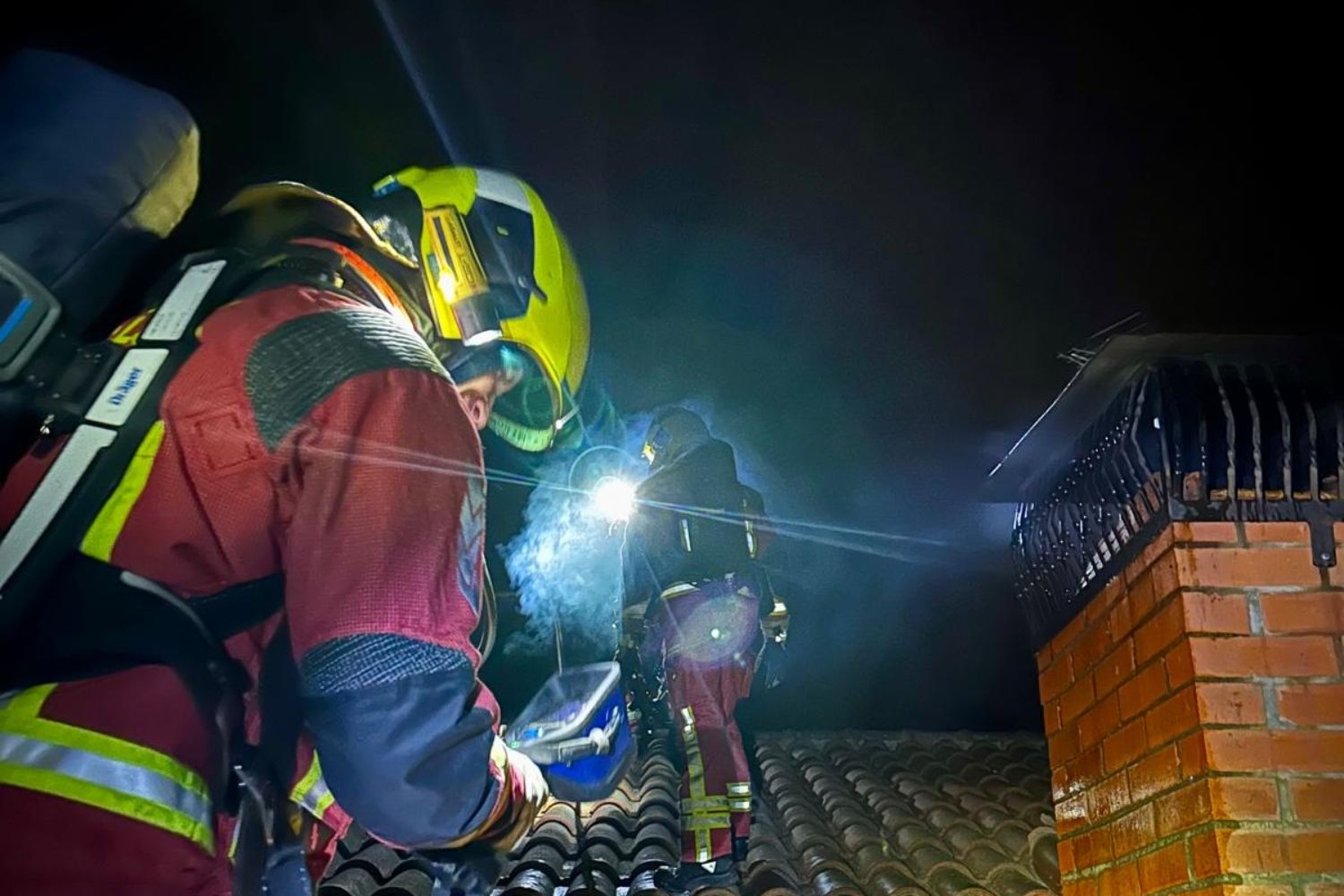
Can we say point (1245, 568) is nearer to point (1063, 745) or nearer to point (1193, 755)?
point (1193, 755)

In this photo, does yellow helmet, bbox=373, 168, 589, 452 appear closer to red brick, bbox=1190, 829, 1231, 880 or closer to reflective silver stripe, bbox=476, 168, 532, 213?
reflective silver stripe, bbox=476, 168, 532, 213

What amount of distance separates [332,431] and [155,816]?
51 cm

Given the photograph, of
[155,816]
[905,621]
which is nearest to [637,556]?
[155,816]

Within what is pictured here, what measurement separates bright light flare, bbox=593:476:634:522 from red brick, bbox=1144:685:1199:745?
3.22 metres

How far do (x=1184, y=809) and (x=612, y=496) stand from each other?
3.56 metres

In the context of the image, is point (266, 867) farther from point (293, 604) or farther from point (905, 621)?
point (905, 621)

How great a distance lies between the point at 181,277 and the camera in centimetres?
132

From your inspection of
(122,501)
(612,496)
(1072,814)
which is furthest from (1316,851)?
(612,496)

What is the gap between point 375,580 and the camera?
124 centimetres

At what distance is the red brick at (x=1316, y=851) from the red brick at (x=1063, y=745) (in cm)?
63

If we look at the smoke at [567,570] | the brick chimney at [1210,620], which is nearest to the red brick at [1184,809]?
the brick chimney at [1210,620]

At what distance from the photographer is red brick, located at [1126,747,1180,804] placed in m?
1.82

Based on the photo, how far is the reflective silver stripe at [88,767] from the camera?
1.14 meters

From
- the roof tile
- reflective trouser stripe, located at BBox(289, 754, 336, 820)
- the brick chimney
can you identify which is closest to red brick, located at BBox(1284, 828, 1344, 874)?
the brick chimney
